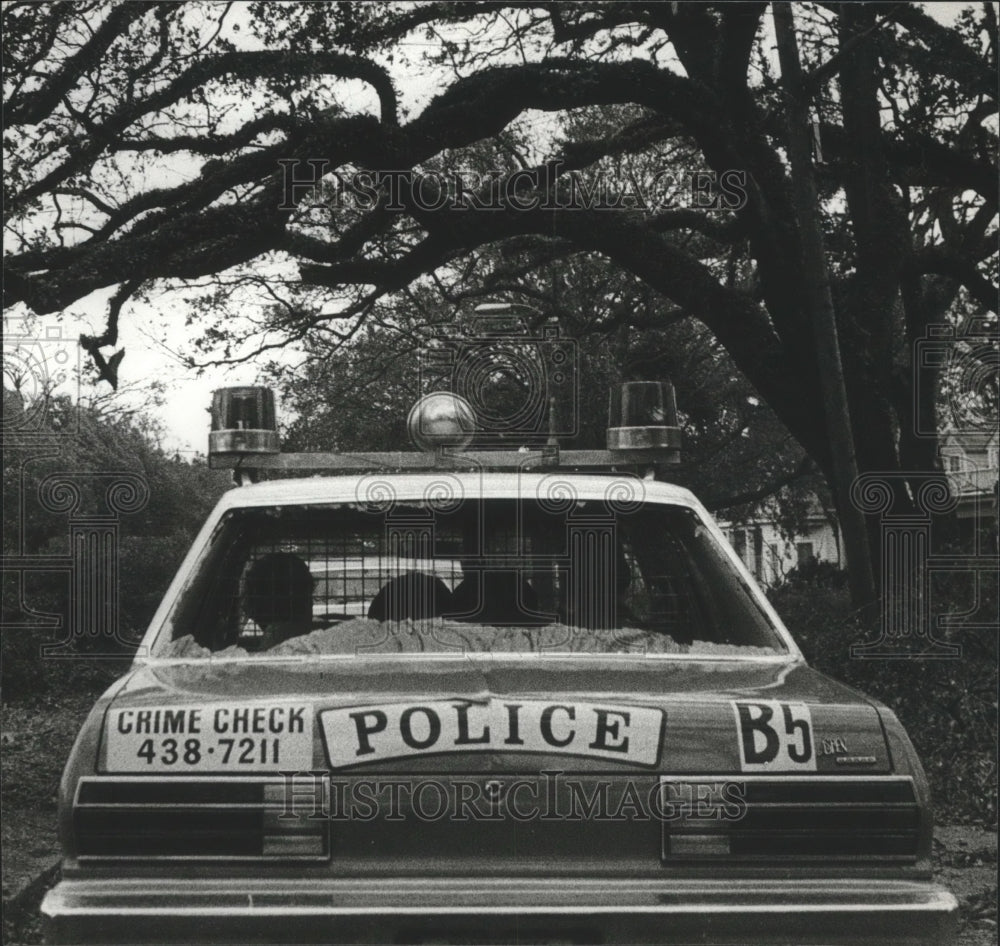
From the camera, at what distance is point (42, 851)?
6.28 meters

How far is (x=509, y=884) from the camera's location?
2.80m

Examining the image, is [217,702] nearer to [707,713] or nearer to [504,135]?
[707,713]

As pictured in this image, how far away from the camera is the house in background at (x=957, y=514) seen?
1343cm

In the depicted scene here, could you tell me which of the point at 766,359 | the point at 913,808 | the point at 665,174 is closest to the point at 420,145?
the point at 766,359

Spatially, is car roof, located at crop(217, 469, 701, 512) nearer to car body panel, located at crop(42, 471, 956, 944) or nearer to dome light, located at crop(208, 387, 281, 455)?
dome light, located at crop(208, 387, 281, 455)

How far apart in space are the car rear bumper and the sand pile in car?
88 centimetres

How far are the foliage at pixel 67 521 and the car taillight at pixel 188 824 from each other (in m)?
8.99

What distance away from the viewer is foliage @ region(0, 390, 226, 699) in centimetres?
1242

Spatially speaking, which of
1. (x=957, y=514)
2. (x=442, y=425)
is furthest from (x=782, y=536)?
(x=442, y=425)

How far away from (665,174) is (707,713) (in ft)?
47.8

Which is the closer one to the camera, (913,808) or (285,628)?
(913,808)

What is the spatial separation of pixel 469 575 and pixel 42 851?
331cm

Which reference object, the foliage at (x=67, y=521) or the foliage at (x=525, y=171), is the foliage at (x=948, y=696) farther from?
the foliage at (x=67, y=521)

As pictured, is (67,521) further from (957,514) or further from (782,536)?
(782,536)
